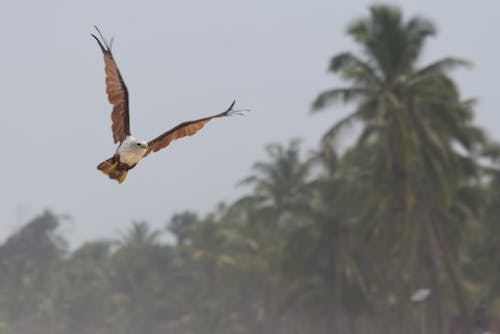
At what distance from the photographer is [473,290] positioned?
132 ft

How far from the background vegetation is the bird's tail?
1997cm

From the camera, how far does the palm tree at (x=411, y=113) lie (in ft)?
86.4

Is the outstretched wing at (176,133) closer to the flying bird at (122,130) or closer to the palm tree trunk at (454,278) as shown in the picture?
the flying bird at (122,130)

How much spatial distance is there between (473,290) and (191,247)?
30.7 meters

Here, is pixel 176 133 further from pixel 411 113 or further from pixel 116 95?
pixel 411 113

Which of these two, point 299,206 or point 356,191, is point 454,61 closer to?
point 356,191

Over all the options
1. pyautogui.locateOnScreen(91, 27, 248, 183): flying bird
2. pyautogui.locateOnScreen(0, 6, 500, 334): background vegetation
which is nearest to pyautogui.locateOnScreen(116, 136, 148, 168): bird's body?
pyautogui.locateOnScreen(91, 27, 248, 183): flying bird

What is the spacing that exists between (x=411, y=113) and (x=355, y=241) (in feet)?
38.5

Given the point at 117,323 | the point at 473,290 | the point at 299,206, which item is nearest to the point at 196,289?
the point at 117,323

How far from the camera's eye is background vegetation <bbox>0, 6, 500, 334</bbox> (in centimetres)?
2719

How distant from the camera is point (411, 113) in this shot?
88.9 feet

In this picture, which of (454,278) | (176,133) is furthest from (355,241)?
(176,133)

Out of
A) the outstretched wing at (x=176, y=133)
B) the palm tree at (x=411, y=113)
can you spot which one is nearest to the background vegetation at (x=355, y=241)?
the palm tree at (x=411, y=113)

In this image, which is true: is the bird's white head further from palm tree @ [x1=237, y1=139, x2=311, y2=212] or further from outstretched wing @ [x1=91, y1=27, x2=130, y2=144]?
palm tree @ [x1=237, y1=139, x2=311, y2=212]
